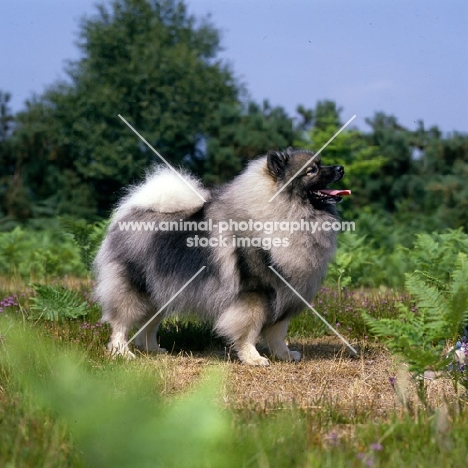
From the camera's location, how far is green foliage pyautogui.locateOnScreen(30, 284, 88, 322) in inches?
203

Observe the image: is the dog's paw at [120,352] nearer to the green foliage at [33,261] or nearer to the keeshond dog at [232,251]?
the keeshond dog at [232,251]

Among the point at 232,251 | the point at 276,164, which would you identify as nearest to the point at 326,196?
the point at 276,164

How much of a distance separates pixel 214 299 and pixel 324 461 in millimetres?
2387

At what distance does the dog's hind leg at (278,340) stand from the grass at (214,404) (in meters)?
0.18

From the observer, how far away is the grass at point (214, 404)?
1199mm

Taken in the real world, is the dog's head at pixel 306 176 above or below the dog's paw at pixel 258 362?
above

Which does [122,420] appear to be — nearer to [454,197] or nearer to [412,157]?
[454,197]

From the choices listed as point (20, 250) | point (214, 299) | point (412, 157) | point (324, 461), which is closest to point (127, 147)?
point (412, 157)

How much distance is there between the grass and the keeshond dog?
0.30 meters

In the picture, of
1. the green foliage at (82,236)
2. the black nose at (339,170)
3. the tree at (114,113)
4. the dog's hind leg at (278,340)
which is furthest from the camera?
the tree at (114,113)

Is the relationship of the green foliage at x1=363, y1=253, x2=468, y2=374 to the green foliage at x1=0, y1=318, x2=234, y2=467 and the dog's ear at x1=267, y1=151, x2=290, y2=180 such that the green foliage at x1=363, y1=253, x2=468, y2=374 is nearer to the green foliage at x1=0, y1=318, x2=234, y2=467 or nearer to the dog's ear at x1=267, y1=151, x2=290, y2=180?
the dog's ear at x1=267, y1=151, x2=290, y2=180

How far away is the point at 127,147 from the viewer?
2116cm

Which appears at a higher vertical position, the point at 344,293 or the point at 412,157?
the point at 412,157

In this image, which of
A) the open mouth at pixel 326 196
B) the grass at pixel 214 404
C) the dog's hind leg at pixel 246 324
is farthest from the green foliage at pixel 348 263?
the dog's hind leg at pixel 246 324
